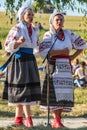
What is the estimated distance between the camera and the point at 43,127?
667 centimetres

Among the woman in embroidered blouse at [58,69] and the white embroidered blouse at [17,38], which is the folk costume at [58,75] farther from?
the white embroidered blouse at [17,38]

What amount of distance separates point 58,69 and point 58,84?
19cm

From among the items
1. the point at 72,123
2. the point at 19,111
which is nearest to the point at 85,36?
the point at 72,123

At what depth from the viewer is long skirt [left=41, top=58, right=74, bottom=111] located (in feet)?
23.0

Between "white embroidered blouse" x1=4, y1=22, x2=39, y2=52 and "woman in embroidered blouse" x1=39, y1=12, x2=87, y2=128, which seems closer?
"white embroidered blouse" x1=4, y1=22, x2=39, y2=52

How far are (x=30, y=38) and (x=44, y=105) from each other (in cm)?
87

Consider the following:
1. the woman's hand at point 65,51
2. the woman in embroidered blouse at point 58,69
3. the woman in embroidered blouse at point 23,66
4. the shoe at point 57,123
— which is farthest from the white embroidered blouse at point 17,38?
the shoe at point 57,123

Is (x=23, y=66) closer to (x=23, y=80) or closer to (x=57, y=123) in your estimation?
(x=23, y=80)

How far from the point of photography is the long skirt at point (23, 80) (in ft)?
22.1

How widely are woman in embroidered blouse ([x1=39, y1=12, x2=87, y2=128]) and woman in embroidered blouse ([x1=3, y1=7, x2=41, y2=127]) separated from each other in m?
0.23

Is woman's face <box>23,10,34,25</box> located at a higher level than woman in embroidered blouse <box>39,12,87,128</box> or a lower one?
higher

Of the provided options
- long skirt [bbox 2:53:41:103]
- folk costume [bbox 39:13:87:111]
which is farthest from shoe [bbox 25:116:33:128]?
folk costume [bbox 39:13:87:111]

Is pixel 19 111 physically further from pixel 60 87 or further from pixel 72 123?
pixel 72 123

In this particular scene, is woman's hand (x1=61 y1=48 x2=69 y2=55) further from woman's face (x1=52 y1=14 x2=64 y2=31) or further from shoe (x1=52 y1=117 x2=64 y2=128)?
shoe (x1=52 y1=117 x2=64 y2=128)
